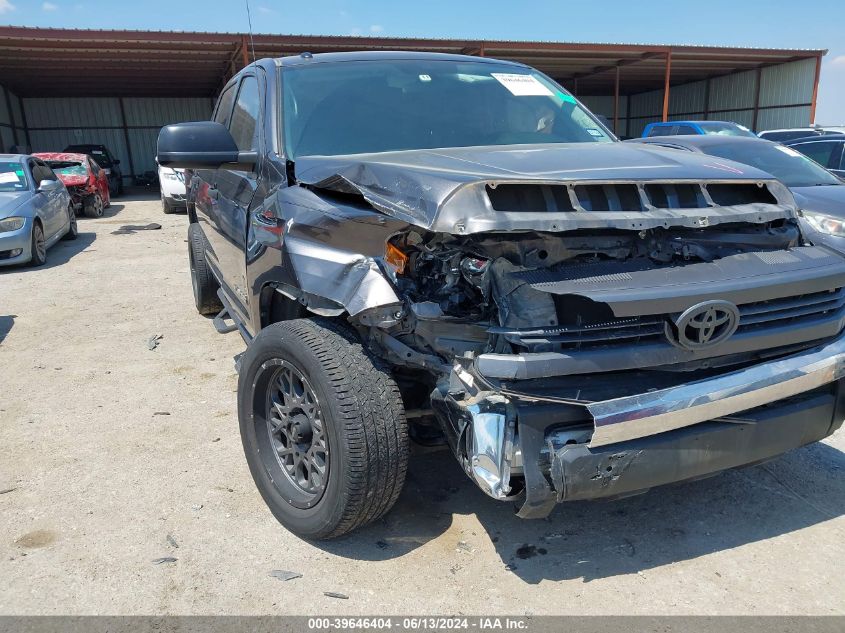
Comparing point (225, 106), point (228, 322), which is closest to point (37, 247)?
point (228, 322)

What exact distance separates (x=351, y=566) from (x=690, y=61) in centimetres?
2453

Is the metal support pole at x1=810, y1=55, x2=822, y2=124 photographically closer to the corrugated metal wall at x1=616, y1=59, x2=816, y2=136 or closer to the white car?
the corrugated metal wall at x1=616, y1=59, x2=816, y2=136

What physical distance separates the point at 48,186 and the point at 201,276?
5.98 m

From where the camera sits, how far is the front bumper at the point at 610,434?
2047 mm

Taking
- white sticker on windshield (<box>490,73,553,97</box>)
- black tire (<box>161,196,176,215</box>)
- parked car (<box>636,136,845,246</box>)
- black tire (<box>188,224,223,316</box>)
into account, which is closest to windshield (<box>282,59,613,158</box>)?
white sticker on windshield (<box>490,73,553,97</box>)

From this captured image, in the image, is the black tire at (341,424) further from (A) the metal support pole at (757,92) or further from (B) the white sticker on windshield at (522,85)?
(A) the metal support pole at (757,92)

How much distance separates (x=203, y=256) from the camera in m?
5.62

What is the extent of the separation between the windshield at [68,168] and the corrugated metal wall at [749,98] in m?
23.8

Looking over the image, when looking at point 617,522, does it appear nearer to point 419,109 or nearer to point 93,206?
point 419,109

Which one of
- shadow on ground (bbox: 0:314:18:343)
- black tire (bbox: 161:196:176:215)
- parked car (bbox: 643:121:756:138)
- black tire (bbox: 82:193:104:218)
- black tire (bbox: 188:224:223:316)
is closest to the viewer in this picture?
black tire (bbox: 188:224:223:316)

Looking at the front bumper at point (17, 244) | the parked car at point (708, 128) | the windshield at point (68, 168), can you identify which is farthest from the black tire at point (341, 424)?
the windshield at point (68, 168)

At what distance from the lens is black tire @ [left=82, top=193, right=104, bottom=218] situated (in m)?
15.3

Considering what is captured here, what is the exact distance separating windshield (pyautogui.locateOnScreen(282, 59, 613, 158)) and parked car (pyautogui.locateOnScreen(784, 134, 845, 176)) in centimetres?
→ 813

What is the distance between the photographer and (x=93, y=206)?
608 inches
